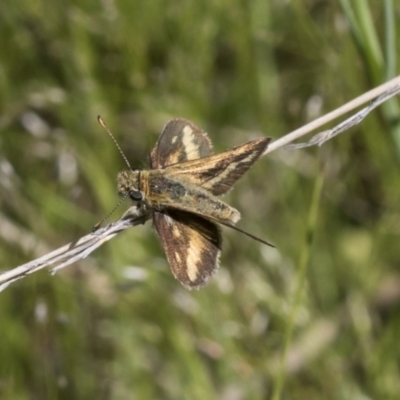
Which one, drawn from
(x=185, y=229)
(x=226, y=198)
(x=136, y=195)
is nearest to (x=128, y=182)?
(x=136, y=195)

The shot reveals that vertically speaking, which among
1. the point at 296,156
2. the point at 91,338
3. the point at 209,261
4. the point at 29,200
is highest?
the point at 29,200

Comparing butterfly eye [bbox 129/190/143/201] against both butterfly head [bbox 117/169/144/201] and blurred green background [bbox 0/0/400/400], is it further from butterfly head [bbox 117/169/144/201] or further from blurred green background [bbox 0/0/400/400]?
blurred green background [bbox 0/0/400/400]

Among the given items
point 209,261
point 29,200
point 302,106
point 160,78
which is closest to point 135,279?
point 209,261

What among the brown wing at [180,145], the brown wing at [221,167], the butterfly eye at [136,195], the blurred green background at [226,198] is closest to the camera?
the brown wing at [221,167]

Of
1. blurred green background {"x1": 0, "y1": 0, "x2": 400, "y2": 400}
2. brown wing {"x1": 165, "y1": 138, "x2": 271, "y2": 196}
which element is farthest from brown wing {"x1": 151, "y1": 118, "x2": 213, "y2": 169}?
blurred green background {"x1": 0, "y1": 0, "x2": 400, "y2": 400}

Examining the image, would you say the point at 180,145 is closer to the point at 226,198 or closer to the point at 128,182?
the point at 128,182

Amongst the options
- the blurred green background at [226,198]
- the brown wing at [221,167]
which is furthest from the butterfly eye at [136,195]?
the blurred green background at [226,198]

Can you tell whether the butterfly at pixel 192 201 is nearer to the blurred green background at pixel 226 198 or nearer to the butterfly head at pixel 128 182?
the butterfly head at pixel 128 182

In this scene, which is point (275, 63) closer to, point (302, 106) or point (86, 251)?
point (302, 106)
